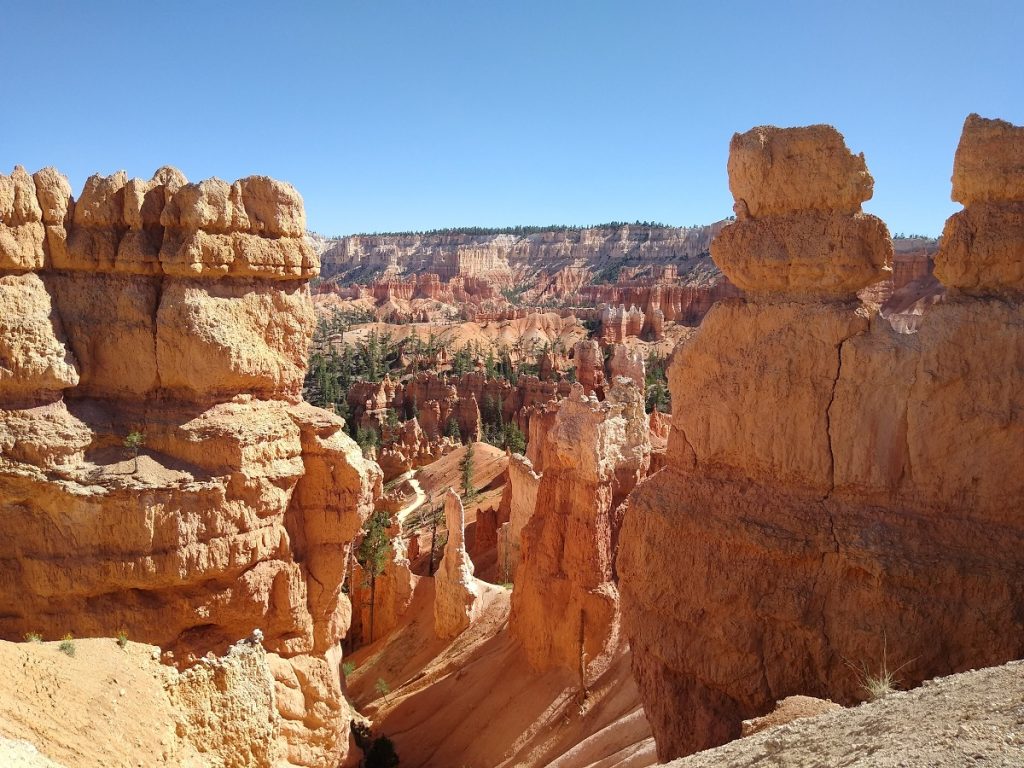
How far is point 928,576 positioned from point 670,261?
14450 centimetres

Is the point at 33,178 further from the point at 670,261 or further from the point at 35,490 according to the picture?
the point at 670,261

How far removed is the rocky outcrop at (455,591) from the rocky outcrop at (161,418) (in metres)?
7.11

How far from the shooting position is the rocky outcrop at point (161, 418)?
973cm

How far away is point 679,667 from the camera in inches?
328

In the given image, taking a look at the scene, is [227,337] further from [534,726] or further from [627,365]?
[627,365]

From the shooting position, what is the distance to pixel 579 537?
1481 cm

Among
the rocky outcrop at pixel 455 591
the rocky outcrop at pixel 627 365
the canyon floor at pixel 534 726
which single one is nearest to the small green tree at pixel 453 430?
the rocky outcrop at pixel 627 365

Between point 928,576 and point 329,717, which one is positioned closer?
point 928,576

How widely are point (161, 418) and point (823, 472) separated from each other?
8.39 m

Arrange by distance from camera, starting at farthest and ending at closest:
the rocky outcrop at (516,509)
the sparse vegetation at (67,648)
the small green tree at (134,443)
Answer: the rocky outcrop at (516,509) → the small green tree at (134,443) → the sparse vegetation at (67,648)

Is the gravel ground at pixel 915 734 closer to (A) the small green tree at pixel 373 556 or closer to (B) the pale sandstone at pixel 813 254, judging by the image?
(B) the pale sandstone at pixel 813 254

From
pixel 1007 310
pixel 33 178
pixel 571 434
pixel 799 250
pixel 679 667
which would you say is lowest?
pixel 679 667

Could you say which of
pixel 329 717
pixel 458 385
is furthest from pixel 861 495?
pixel 458 385

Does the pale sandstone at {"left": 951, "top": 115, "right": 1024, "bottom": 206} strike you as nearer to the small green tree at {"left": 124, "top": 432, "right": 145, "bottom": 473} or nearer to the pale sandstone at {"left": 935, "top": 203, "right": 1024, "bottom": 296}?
the pale sandstone at {"left": 935, "top": 203, "right": 1024, "bottom": 296}
